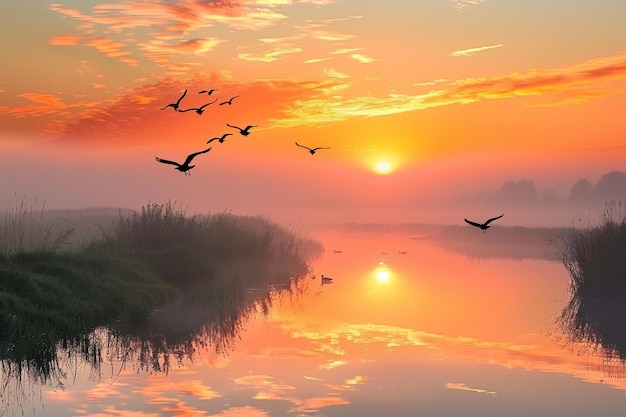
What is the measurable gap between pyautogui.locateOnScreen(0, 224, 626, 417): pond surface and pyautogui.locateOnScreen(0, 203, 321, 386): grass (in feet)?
2.77

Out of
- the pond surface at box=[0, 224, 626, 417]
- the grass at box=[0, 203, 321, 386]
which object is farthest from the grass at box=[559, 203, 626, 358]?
the grass at box=[0, 203, 321, 386]

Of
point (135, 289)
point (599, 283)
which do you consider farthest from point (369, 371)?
point (599, 283)

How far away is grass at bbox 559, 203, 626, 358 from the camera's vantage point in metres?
21.6

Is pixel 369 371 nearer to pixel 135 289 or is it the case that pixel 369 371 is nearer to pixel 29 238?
pixel 135 289

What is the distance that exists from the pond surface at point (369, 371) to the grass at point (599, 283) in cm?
75

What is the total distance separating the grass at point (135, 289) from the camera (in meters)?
15.8

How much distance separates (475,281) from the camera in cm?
3309

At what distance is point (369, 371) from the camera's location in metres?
14.8

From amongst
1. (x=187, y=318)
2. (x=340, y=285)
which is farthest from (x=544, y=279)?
(x=187, y=318)

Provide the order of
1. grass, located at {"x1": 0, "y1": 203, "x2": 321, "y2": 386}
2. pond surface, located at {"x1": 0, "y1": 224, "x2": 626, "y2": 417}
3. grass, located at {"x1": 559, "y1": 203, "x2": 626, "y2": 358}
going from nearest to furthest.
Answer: pond surface, located at {"x1": 0, "y1": 224, "x2": 626, "y2": 417} < grass, located at {"x1": 0, "y1": 203, "x2": 321, "y2": 386} < grass, located at {"x1": 559, "y1": 203, "x2": 626, "y2": 358}

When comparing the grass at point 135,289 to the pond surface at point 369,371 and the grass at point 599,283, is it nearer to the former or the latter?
the pond surface at point 369,371

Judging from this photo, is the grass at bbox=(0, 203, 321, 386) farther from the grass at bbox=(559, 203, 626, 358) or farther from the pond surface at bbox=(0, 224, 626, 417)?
the grass at bbox=(559, 203, 626, 358)

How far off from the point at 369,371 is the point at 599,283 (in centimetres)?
1243

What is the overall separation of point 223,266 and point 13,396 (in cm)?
1897
